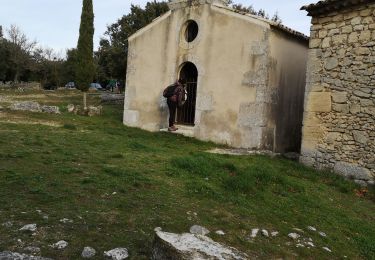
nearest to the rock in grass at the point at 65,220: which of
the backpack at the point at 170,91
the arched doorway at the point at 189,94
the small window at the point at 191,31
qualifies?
the backpack at the point at 170,91

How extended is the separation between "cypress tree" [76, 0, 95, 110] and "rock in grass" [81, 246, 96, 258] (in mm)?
14630

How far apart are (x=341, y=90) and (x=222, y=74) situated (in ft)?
12.4

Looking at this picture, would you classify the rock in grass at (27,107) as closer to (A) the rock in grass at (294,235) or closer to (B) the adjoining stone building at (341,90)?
(B) the adjoining stone building at (341,90)

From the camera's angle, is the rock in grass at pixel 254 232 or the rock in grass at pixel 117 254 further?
the rock in grass at pixel 254 232

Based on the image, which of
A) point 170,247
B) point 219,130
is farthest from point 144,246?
point 219,130

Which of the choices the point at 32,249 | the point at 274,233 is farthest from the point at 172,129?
the point at 32,249

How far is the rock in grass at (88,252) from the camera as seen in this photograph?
4264mm

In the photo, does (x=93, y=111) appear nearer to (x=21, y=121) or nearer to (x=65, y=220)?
(x=21, y=121)

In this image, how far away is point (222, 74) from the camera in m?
12.9

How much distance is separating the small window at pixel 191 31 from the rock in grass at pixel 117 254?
1049 cm

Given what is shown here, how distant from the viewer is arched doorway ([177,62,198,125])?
46.4 ft

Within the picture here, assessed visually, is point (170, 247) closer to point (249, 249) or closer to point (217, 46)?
point (249, 249)

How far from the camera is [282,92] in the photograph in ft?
42.7

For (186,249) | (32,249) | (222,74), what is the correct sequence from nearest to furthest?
1. (186,249)
2. (32,249)
3. (222,74)
